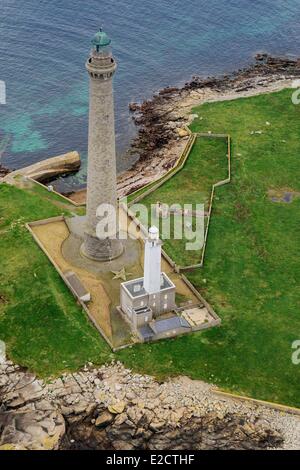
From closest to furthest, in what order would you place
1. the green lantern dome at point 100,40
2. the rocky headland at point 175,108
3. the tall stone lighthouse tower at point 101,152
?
the green lantern dome at point 100,40
the tall stone lighthouse tower at point 101,152
the rocky headland at point 175,108

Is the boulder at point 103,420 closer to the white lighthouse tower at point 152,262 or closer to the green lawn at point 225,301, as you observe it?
the green lawn at point 225,301

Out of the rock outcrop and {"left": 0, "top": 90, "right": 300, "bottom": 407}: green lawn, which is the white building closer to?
{"left": 0, "top": 90, "right": 300, "bottom": 407}: green lawn

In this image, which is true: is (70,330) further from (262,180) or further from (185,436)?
(262,180)

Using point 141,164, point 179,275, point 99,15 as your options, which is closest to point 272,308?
point 179,275

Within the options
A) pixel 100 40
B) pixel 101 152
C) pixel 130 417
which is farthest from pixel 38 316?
pixel 100 40

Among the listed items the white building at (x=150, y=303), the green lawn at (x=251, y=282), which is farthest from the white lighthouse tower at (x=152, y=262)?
the green lawn at (x=251, y=282)

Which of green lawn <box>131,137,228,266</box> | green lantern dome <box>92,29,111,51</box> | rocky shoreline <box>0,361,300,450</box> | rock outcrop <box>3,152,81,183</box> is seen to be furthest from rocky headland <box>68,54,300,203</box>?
rocky shoreline <box>0,361,300,450</box>

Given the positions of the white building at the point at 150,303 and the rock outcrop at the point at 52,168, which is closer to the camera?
the white building at the point at 150,303
